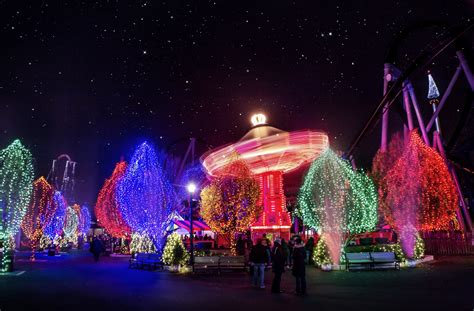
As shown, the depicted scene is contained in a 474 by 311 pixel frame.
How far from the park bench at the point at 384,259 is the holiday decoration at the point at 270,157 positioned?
953 centimetres

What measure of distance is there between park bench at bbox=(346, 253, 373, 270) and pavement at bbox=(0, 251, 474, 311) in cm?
114

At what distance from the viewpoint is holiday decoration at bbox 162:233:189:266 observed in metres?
A: 20.9

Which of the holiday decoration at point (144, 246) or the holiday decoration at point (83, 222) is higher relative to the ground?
the holiday decoration at point (83, 222)

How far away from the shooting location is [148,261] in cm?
2117

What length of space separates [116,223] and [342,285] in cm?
2351

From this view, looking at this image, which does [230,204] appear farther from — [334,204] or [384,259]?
[384,259]

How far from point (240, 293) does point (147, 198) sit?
40.5 feet

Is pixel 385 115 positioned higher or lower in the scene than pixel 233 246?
higher

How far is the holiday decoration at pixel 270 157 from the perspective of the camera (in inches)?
1067

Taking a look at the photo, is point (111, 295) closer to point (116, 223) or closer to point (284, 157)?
point (284, 157)

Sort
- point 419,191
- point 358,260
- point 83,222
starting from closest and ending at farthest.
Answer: point 358,260
point 419,191
point 83,222

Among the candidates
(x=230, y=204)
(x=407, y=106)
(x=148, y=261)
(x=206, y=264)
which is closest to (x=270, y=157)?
(x=230, y=204)

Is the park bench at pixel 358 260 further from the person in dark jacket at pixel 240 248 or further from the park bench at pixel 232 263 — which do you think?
the person in dark jacket at pixel 240 248

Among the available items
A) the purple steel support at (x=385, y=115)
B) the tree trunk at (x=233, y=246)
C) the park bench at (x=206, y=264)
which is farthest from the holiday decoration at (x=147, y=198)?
the purple steel support at (x=385, y=115)
